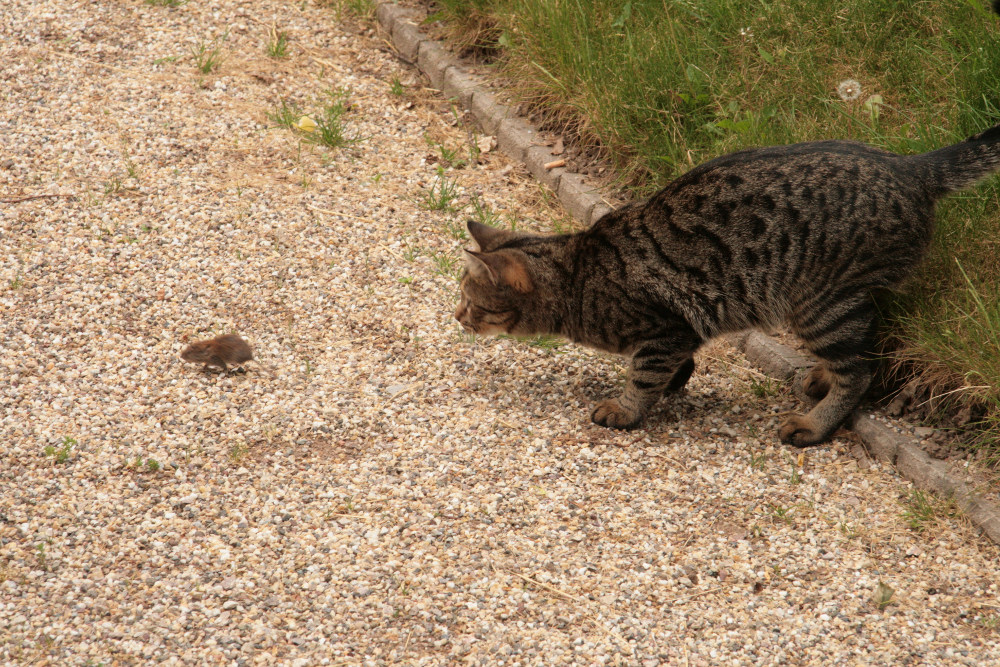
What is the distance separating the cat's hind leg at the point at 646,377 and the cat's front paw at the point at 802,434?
0.54 meters

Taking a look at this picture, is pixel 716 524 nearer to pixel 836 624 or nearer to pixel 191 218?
pixel 836 624

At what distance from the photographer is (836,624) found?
3252 millimetres

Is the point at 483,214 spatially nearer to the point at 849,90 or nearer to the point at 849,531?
the point at 849,90

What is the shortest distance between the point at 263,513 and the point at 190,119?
3.50m

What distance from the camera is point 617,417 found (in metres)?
4.29

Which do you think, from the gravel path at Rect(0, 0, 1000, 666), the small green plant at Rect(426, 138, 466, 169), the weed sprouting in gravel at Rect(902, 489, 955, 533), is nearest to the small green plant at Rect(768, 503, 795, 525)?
the gravel path at Rect(0, 0, 1000, 666)

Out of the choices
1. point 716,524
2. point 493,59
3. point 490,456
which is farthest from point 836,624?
point 493,59

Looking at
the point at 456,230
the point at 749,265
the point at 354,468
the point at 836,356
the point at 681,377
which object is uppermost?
the point at 749,265

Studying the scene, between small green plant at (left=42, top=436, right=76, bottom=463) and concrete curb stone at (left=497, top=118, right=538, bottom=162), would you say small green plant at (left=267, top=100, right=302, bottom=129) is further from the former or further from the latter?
small green plant at (left=42, top=436, right=76, bottom=463)

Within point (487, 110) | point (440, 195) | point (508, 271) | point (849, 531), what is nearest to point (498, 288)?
point (508, 271)

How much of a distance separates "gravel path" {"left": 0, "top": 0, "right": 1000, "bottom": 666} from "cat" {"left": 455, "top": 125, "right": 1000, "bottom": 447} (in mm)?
335

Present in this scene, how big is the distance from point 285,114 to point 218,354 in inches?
95.1

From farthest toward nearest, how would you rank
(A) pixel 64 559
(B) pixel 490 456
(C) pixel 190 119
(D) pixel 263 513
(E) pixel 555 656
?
(C) pixel 190 119 → (B) pixel 490 456 → (D) pixel 263 513 → (A) pixel 64 559 → (E) pixel 555 656

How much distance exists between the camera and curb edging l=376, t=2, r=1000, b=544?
374 centimetres
